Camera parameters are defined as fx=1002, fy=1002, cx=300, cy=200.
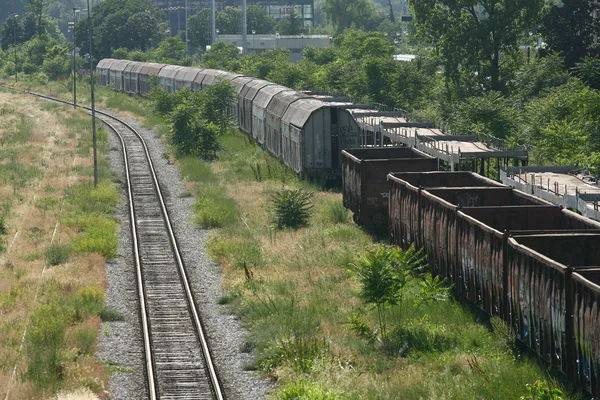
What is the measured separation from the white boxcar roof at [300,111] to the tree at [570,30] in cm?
2013

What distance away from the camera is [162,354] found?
2003cm

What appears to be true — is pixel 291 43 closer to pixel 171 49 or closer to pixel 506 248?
pixel 171 49

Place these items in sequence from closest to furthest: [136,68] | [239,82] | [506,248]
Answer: [506,248] < [239,82] < [136,68]

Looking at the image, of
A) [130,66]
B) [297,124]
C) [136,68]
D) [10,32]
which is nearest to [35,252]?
[297,124]

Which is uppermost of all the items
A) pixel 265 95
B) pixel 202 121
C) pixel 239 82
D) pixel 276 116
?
pixel 239 82

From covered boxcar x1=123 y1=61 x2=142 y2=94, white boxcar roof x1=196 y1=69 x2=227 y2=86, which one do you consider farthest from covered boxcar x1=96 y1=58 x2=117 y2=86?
white boxcar roof x1=196 y1=69 x2=227 y2=86

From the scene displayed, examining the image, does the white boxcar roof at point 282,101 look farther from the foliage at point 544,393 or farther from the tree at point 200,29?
the tree at point 200,29

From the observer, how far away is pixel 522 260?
17.3 metres

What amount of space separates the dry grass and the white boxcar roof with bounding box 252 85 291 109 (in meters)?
9.20

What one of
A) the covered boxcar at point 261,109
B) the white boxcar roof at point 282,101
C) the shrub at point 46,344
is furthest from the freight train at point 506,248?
the covered boxcar at point 261,109

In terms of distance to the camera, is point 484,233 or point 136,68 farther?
point 136,68

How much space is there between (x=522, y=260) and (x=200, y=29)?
161843 mm

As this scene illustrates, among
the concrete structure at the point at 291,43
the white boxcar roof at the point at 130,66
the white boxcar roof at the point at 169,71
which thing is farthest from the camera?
the concrete structure at the point at 291,43

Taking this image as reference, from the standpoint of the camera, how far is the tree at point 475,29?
57688 mm
